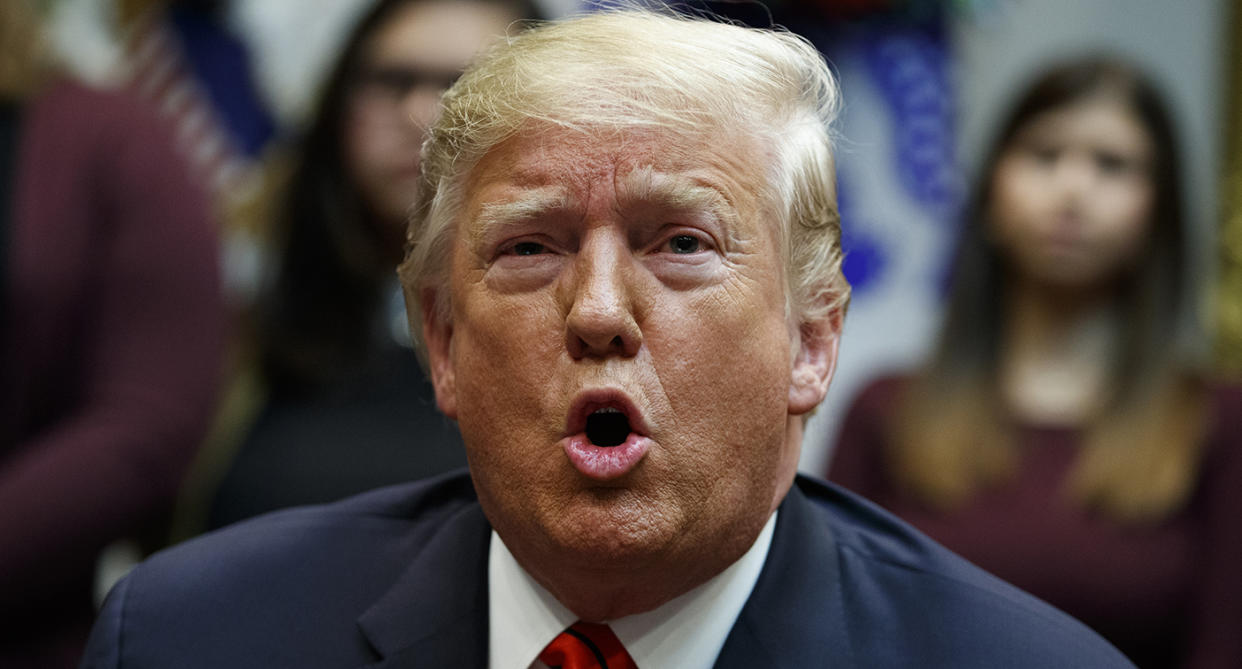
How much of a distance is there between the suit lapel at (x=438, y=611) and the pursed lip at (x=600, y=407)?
0.36 m

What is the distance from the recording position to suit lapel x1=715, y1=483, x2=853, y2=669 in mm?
1681

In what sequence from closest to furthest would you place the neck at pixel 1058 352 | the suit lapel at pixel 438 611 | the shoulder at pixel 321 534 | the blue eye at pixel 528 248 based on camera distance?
the blue eye at pixel 528 248 < the suit lapel at pixel 438 611 < the shoulder at pixel 321 534 < the neck at pixel 1058 352

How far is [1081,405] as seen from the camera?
122 inches

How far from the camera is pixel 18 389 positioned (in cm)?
237

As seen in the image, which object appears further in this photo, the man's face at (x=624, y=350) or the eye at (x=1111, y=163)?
the eye at (x=1111, y=163)

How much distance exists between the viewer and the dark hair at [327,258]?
288cm

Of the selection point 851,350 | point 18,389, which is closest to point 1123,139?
point 851,350

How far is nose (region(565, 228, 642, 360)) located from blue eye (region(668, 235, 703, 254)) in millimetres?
54

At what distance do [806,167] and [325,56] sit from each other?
2.58 metres

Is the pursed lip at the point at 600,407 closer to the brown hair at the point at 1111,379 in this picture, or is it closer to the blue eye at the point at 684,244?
the blue eye at the point at 684,244

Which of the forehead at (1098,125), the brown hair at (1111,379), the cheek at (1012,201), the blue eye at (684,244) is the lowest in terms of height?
the brown hair at (1111,379)

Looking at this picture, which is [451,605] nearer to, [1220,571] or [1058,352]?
[1220,571]

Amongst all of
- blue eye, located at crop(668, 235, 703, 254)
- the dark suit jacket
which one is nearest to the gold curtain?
the dark suit jacket

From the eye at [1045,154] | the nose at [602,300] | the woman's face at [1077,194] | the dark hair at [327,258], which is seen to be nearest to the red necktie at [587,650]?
the nose at [602,300]
